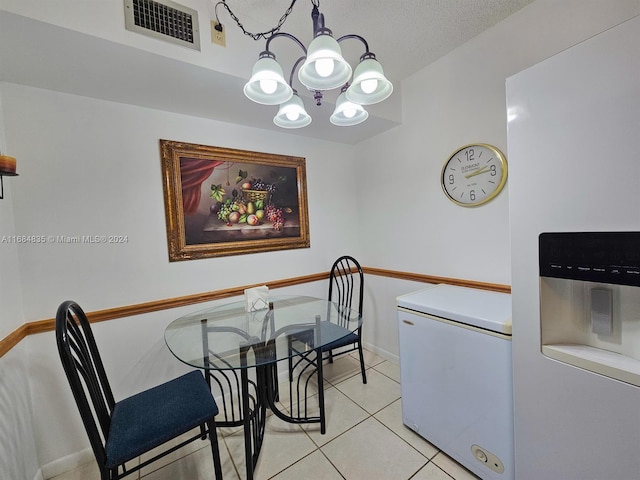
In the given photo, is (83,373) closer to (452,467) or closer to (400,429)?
(400,429)

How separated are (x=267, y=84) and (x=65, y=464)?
7.85ft

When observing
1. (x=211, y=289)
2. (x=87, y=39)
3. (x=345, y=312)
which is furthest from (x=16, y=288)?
(x=345, y=312)

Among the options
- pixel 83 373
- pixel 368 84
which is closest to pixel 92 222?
pixel 83 373

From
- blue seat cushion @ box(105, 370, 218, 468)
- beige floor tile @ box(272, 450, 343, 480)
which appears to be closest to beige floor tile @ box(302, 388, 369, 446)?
beige floor tile @ box(272, 450, 343, 480)

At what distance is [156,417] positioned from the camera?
1195 millimetres

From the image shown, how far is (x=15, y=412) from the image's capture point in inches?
49.8

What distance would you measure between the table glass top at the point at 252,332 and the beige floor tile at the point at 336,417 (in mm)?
693

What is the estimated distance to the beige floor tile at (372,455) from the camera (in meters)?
1.40

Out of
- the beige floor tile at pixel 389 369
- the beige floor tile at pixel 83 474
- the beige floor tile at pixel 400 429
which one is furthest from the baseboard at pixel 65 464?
the beige floor tile at pixel 389 369

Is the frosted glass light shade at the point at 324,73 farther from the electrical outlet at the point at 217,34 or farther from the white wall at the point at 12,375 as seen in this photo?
the white wall at the point at 12,375

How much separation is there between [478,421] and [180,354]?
156 cm

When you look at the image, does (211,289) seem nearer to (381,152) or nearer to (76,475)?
(76,475)

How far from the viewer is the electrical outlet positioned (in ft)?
4.72

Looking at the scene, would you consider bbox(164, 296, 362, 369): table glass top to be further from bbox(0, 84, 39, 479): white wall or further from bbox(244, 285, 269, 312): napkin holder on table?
bbox(0, 84, 39, 479): white wall
